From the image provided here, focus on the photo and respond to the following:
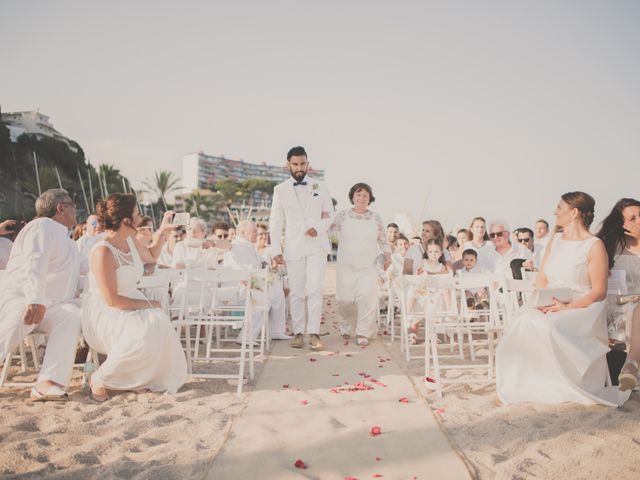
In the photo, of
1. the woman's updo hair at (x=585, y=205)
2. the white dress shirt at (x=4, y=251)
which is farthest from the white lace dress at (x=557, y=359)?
the white dress shirt at (x=4, y=251)

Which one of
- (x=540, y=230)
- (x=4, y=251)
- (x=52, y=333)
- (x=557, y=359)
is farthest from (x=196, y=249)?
(x=540, y=230)

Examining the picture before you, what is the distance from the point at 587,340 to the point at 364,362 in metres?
2.51

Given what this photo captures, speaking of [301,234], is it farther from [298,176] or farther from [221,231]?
[221,231]

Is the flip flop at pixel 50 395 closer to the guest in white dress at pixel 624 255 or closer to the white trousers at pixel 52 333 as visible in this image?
the white trousers at pixel 52 333

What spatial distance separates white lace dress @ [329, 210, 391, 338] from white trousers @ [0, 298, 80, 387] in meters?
3.69

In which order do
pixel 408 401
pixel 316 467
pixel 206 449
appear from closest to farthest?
1. pixel 316 467
2. pixel 206 449
3. pixel 408 401

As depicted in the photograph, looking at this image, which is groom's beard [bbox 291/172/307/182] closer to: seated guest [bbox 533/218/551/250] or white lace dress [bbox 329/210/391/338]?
white lace dress [bbox 329/210/391/338]

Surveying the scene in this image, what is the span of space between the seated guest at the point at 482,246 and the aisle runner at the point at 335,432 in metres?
3.52

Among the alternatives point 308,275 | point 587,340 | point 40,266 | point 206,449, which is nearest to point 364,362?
point 308,275

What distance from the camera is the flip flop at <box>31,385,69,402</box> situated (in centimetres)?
386

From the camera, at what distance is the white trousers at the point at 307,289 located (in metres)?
6.35

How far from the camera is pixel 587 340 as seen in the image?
12.2ft

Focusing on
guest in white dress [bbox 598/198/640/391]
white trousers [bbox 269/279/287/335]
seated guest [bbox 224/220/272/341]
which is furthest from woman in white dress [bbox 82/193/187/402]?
guest in white dress [bbox 598/198/640/391]

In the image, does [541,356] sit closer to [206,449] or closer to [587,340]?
[587,340]
